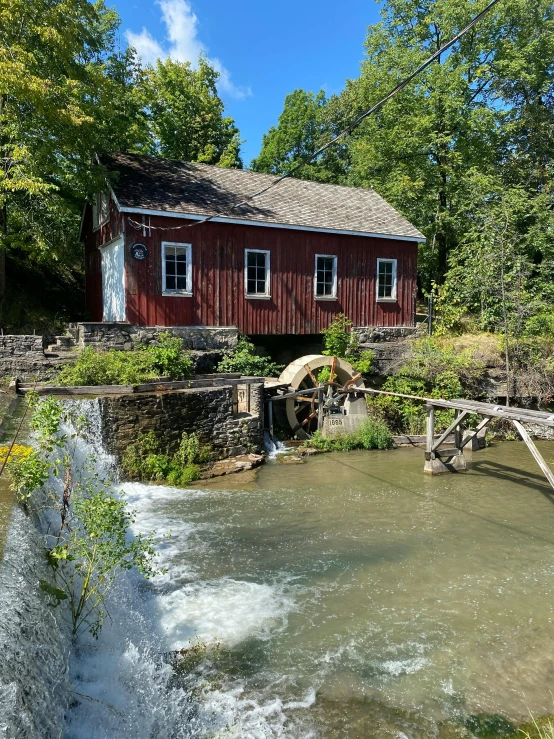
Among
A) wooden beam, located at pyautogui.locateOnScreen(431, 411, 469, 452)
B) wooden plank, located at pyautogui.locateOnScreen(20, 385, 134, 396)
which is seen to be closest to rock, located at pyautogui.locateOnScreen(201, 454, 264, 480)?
Answer: wooden plank, located at pyautogui.locateOnScreen(20, 385, 134, 396)

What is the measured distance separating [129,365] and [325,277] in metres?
6.73

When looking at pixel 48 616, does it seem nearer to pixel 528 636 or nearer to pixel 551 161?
pixel 528 636

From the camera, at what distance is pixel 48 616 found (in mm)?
3664

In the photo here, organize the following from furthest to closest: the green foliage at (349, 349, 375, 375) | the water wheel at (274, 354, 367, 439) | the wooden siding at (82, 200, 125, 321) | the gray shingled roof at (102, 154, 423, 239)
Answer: the green foliage at (349, 349, 375, 375)
the wooden siding at (82, 200, 125, 321)
the gray shingled roof at (102, 154, 423, 239)
the water wheel at (274, 354, 367, 439)

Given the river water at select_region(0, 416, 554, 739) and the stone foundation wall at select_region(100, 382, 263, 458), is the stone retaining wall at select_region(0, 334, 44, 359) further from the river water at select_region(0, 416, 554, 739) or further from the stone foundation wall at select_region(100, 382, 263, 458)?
the river water at select_region(0, 416, 554, 739)

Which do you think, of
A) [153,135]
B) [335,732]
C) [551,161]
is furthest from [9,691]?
[153,135]

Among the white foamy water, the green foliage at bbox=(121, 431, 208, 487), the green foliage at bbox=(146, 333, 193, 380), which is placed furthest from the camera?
the green foliage at bbox=(146, 333, 193, 380)

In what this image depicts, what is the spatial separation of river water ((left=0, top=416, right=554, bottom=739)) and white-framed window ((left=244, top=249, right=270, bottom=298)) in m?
6.49

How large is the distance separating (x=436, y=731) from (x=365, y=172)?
822 inches

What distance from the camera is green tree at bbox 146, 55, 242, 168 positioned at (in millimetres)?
21953

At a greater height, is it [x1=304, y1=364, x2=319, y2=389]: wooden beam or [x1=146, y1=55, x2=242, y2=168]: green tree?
[x1=146, y1=55, x2=242, y2=168]: green tree

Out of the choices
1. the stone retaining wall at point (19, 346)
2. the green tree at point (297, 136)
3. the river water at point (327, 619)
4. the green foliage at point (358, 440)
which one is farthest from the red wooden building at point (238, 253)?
the green tree at point (297, 136)

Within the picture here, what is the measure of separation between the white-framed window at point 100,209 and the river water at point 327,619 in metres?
8.07

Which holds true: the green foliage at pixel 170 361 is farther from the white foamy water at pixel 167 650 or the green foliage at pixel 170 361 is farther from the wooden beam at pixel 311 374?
the white foamy water at pixel 167 650
